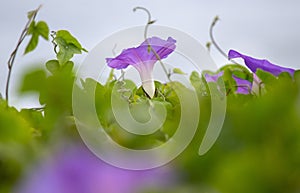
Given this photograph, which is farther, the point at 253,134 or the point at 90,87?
the point at 90,87

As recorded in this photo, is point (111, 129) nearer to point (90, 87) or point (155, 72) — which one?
point (90, 87)

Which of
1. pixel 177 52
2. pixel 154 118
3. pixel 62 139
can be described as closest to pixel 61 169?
pixel 62 139

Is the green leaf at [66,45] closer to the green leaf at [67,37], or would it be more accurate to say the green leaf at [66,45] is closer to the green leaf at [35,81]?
the green leaf at [67,37]

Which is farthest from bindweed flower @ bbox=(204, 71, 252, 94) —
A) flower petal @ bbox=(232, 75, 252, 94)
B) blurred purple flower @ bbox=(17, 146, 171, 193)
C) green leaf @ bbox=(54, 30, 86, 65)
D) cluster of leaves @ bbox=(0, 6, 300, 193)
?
blurred purple flower @ bbox=(17, 146, 171, 193)

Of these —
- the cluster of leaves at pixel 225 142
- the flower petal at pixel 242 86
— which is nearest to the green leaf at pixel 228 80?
the flower petal at pixel 242 86

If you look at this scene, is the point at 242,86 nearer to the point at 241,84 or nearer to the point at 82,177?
the point at 241,84

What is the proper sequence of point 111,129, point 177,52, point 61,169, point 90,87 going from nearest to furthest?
1. point 61,169
2. point 111,129
3. point 90,87
4. point 177,52

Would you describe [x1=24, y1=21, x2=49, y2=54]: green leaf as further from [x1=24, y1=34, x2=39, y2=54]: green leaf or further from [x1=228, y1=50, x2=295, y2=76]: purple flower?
[x1=228, y1=50, x2=295, y2=76]: purple flower
